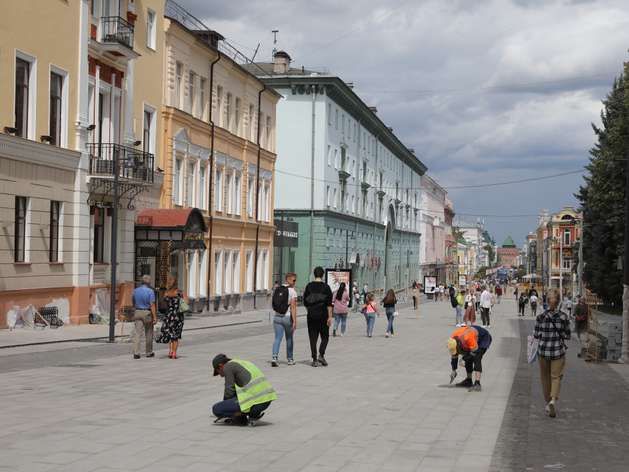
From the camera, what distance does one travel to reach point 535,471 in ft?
24.3

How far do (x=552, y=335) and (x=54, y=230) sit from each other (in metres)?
18.1

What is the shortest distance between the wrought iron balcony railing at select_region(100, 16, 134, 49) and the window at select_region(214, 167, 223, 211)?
1187cm

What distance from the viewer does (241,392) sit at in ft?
30.0

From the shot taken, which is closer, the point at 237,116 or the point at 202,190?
A: the point at 202,190

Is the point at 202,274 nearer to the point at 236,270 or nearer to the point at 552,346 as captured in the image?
the point at 236,270

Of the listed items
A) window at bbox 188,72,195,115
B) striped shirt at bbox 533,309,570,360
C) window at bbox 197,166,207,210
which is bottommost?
striped shirt at bbox 533,309,570,360

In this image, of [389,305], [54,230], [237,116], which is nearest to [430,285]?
[237,116]

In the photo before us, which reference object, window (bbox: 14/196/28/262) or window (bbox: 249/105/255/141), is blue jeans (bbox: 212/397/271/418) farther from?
window (bbox: 249/105/255/141)

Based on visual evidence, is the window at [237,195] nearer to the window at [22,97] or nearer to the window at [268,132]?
the window at [268,132]

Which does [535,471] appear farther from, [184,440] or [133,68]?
[133,68]

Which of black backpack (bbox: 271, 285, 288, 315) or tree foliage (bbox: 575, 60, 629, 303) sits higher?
tree foliage (bbox: 575, 60, 629, 303)

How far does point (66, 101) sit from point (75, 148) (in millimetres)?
1501

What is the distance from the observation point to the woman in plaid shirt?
10.8 m

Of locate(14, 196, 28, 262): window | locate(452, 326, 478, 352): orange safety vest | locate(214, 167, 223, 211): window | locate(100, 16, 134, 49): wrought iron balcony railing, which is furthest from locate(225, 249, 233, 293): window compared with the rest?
locate(452, 326, 478, 352): orange safety vest
